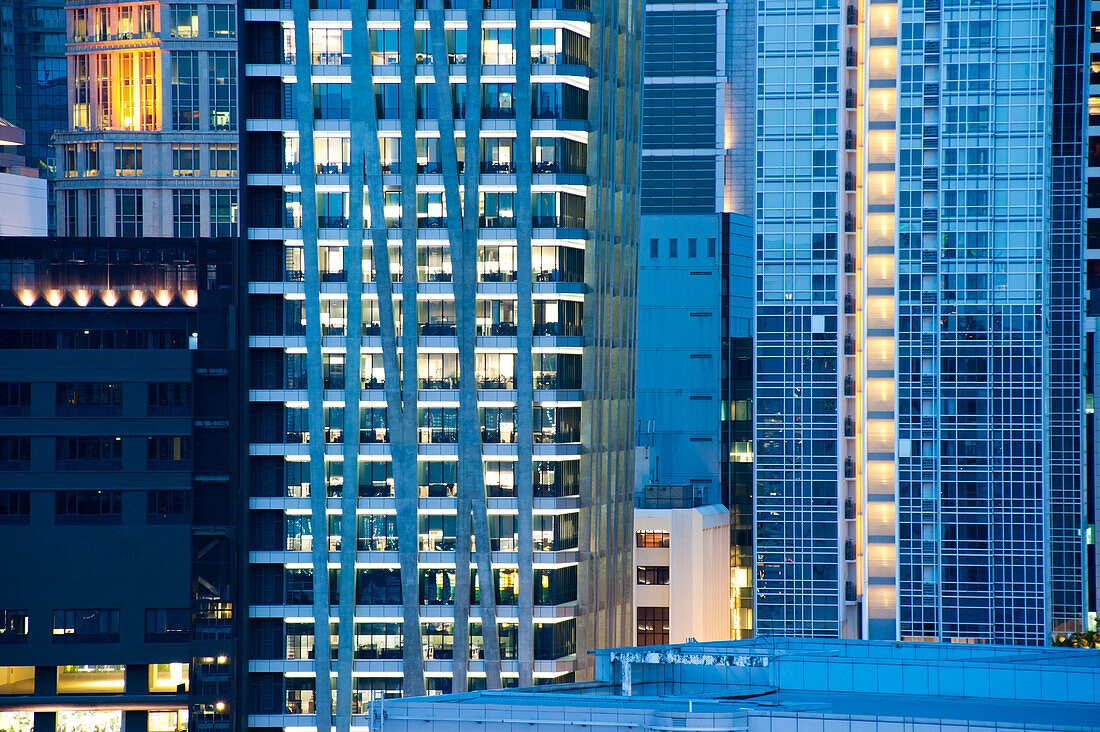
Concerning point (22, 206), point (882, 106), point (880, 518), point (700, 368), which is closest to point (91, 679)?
point (22, 206)

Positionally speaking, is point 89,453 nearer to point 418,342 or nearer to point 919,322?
point 418,342

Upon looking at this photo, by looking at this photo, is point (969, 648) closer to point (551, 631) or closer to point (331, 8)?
point (551, 631)

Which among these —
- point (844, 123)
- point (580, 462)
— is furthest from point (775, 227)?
point (580, 462)

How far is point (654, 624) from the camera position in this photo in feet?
533

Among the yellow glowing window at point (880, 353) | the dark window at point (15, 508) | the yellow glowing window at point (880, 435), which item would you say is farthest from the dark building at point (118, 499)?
the yellow glowing window at point (880, 353)

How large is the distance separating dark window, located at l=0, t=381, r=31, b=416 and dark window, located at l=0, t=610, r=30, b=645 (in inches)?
548

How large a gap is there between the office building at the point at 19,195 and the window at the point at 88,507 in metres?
55.9

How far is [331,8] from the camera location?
11681 centimetres

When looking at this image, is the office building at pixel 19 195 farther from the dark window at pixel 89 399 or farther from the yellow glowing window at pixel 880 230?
the yellow glowing window at pixel 880 230

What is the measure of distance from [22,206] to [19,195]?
123 centimetres

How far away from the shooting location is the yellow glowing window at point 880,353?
537ft

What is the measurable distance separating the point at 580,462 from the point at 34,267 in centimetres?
4085

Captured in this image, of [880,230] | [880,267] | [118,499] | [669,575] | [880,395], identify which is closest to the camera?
[118,499]

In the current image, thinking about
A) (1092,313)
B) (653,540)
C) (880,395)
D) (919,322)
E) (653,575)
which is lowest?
(653,575)
